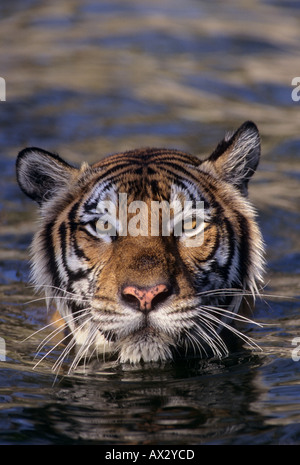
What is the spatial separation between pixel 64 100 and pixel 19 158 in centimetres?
501

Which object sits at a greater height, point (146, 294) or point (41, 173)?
point (41, 173)

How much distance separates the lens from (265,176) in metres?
7.77

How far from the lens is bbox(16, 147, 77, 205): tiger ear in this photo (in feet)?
15.3

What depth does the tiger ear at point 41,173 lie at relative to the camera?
467cm

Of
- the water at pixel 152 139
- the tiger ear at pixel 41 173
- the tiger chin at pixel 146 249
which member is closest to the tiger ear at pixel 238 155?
the tiger chin at pixel 146 249

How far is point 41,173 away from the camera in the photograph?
4734 mm

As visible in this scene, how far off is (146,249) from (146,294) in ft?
0.92

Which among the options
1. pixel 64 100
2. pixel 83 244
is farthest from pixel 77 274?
pixel 64 100

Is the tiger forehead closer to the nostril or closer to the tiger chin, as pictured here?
the tiger chin

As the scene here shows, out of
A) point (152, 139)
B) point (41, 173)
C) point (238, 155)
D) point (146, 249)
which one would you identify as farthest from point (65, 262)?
point (152, 139)

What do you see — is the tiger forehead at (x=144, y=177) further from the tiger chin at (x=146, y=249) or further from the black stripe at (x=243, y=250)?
the black stripe at (x=243, y=250)

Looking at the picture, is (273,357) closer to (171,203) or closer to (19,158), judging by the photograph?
(171,203)

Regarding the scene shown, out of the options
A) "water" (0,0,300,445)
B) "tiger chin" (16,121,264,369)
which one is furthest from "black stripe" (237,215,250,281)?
"water" (0,0,300,445)

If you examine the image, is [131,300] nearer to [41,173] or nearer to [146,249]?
[146,249]
